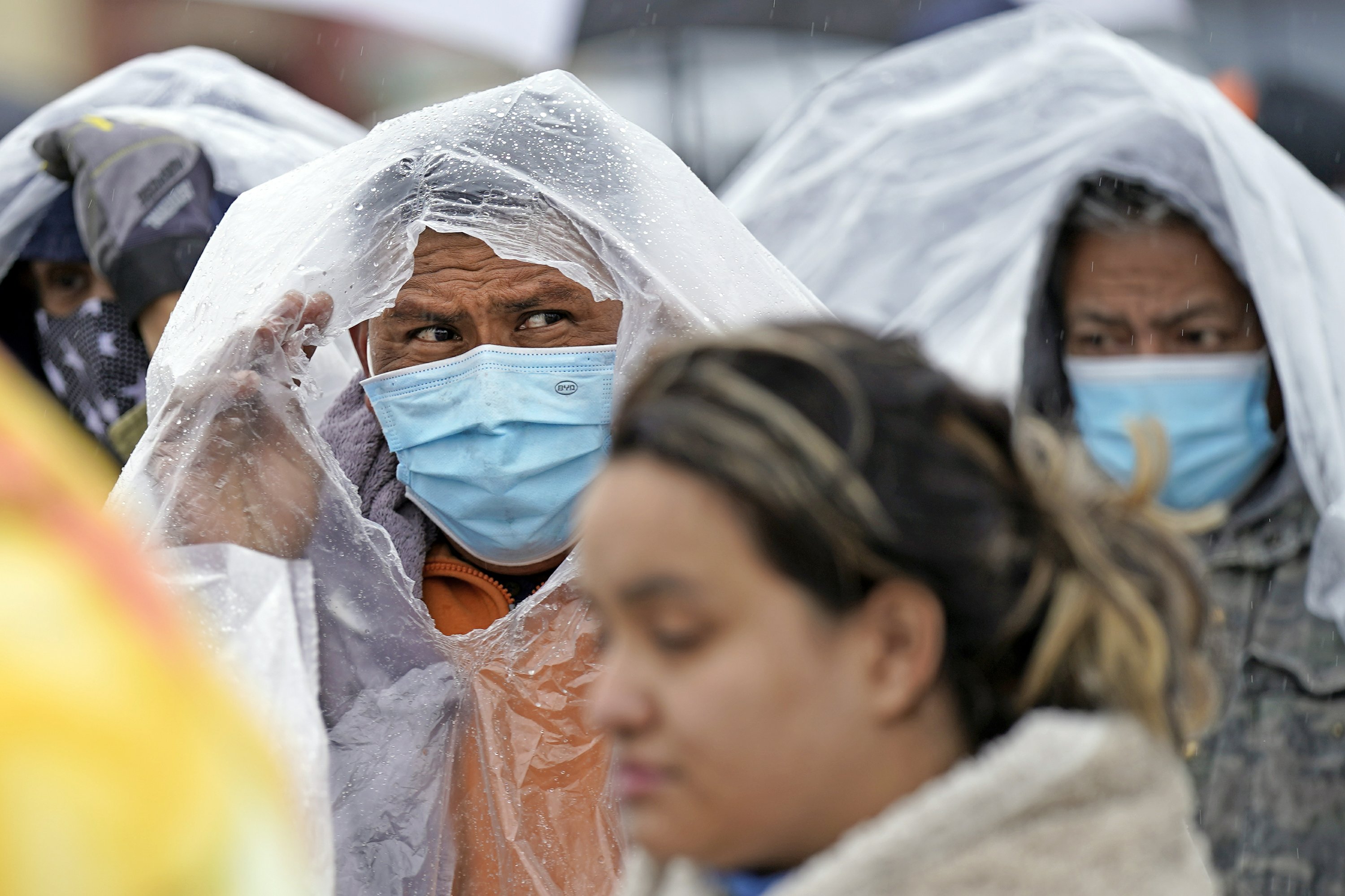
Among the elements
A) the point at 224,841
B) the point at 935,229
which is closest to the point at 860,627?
the point at 224,841

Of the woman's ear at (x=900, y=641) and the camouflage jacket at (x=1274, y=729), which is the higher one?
the woman's ear at (x=900, y=641)

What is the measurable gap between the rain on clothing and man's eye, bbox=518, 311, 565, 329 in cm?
141

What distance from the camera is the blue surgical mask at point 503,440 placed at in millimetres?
2418

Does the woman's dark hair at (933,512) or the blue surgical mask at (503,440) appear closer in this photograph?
the woman's dark hair at (933,512)

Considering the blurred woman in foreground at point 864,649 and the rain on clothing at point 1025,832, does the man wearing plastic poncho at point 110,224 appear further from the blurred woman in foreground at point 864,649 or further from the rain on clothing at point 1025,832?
the rain on clothing at point 1025,832

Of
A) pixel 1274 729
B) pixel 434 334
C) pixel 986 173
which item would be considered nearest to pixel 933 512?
pixel 434 334

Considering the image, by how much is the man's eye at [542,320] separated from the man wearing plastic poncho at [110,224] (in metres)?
0.54

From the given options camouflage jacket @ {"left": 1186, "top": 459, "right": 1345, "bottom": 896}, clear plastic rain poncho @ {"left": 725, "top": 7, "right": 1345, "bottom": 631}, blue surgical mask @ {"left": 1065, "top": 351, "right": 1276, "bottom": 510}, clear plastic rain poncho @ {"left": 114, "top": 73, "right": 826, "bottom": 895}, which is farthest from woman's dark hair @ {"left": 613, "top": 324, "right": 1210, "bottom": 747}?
clear plastic rain poncho @ {"left": 725, "top": 7, "right": 1345, "bottom": 631}

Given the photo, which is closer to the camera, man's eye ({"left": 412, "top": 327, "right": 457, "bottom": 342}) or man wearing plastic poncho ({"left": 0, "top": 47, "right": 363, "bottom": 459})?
man's eye ({"left": 412, "top": 327, "right": 457, "bottom": 342})

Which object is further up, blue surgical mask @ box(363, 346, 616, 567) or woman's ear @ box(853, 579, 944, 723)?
woman's ear @ box(853, 579, 944, 723)

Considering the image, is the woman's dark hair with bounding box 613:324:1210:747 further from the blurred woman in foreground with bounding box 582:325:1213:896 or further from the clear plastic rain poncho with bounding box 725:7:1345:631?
the clear plastic rain poncho with bounding box 725:7:1345:631

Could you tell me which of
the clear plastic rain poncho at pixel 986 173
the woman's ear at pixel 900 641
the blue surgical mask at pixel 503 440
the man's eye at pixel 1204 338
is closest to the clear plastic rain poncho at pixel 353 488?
the blue surgical mask at pixel 503 440

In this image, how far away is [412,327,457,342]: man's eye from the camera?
8.25ft

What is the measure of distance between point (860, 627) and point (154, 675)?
2.44 ft
